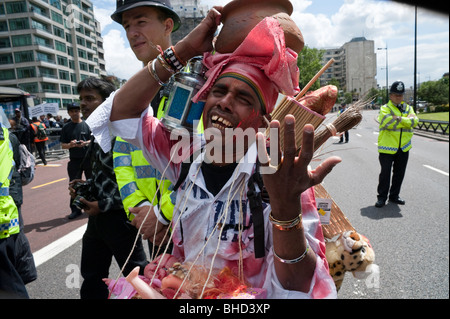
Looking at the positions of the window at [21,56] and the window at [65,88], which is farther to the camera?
the window at [65,88]

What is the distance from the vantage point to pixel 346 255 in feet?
5.00

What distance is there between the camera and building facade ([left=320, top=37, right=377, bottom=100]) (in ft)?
4.61

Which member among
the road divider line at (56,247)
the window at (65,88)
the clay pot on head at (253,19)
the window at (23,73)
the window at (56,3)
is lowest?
the road divider line at (56,247)

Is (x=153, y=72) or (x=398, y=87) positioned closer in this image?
(x=153, y=72)

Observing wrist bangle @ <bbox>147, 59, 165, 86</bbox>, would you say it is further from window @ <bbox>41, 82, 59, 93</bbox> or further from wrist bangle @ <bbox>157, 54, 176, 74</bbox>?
window @ <bbox>41, 82, 59, 93</bbox>

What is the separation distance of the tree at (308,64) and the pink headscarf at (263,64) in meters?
0.23

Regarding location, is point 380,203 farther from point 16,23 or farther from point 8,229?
point 16,23

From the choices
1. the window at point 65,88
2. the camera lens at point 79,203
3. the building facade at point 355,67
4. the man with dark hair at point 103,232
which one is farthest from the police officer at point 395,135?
the window at point 65,88

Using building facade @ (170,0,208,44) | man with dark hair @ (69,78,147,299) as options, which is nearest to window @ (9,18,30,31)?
building facade @ (170,0,208,44)

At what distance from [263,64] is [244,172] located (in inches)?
18.0

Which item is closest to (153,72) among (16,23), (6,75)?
(16,23)

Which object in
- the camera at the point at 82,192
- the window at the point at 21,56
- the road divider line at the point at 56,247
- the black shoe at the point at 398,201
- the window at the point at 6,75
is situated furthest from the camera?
the black shoe at the point at 398,201

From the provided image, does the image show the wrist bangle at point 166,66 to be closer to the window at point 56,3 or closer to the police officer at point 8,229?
the window at point 56,3

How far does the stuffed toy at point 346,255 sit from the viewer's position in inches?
60.0
